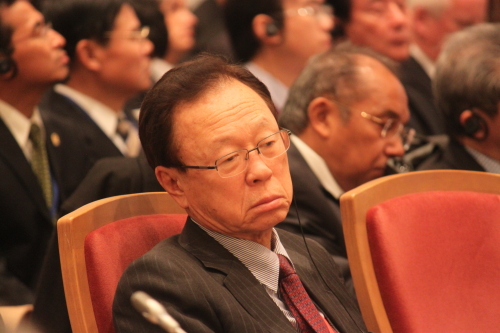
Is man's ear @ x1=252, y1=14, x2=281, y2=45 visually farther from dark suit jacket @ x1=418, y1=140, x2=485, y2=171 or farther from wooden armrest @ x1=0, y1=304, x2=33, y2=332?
wooden armrest @ x1=0, y1=304, x2=33, y2=332

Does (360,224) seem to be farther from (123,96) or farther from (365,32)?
(365,32)

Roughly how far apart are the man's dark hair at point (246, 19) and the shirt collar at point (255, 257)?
96.0 inches

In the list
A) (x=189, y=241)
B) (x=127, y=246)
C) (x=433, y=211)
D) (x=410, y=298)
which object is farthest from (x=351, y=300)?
(x=127, y=246)

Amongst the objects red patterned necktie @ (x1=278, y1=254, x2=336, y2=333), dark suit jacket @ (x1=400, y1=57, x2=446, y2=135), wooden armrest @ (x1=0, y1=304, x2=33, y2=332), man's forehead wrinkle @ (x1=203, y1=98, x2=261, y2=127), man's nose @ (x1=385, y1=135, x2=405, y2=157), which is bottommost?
dark suit jacket @ (x1=400, y1=57, x2=446, y2=135)

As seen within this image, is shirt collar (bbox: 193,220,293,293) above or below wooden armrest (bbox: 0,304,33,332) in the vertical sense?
above

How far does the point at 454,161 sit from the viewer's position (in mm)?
2594

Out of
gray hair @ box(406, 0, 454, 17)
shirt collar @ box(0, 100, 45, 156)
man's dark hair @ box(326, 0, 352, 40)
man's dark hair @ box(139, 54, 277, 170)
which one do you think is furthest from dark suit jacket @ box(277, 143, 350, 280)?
gray hair @ box(406, 0, 454, 17)

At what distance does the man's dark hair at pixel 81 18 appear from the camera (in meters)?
3.15

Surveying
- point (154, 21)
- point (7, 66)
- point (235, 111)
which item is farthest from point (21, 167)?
point (235, 111)

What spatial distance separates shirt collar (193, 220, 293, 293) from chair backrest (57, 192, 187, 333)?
0.21 m

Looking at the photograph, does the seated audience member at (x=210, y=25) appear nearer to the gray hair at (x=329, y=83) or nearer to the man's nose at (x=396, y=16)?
the man's nose at (x=396, y=16)

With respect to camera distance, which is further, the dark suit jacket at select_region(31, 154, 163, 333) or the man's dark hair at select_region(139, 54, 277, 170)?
the dark suit jacket at select_region(31, 154, 163, 333)

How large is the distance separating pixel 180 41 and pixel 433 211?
2.80 meters

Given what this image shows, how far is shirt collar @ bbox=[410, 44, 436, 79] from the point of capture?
4508 millimetres
